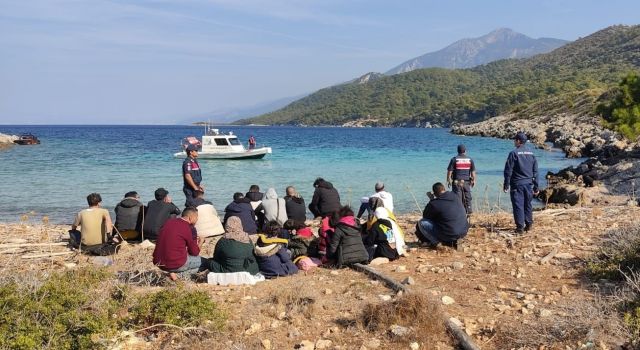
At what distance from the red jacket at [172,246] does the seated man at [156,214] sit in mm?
2860

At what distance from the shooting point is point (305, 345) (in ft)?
17.5

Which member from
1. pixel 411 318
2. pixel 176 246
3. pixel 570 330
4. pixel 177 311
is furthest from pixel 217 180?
pixel 570 330

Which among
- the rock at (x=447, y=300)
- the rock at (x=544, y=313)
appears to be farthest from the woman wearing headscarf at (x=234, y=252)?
the rock at (x=544, y=313)

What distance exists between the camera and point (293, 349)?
5.34 m

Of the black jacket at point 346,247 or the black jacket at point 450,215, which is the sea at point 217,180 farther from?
the black jacket at point 346,247

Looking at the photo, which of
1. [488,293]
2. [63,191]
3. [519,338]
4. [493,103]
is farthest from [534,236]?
[493,103]

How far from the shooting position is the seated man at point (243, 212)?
35.1 ft

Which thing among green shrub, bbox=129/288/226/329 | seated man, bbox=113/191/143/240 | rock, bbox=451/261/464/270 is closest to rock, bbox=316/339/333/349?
green shrub, bbox=129/288/226/329

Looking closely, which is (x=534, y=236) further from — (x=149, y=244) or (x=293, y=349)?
(x=149, y=244)

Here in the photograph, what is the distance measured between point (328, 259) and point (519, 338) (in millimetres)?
3912

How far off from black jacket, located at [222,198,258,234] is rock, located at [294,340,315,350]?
5.41m

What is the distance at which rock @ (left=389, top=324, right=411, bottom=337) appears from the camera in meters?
5.32

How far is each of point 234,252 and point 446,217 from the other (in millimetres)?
3625

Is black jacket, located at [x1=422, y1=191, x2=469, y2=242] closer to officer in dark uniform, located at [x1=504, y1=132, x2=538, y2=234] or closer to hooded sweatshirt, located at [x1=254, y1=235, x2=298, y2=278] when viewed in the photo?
officer in dark uniform, located at [x1=504, y1=132, x2=538, y2=234]
